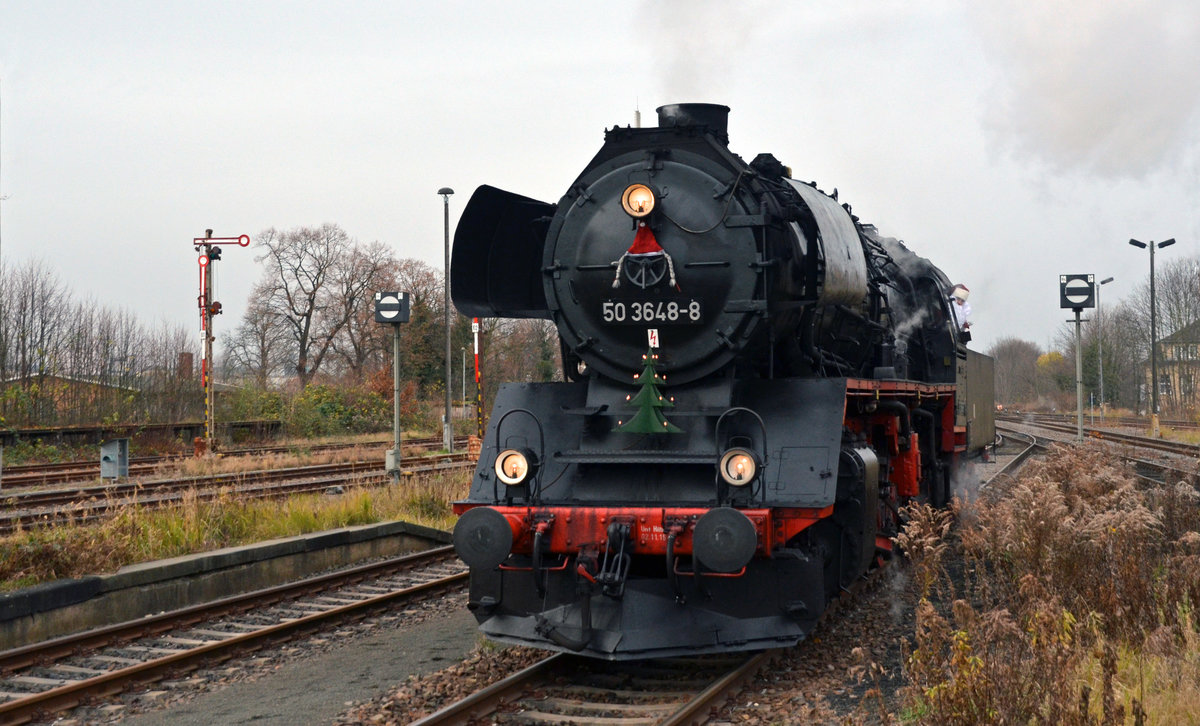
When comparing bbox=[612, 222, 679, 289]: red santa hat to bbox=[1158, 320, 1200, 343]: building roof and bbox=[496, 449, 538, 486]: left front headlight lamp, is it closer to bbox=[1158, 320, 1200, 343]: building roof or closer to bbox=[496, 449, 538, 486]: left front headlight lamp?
bbox=[496, 449, 538, 486]: left front headlight lamp

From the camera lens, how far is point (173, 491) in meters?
14.1

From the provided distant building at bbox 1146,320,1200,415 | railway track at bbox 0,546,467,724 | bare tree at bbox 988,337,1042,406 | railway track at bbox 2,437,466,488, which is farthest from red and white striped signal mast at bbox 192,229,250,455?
bare tree at bbox 988,337,1042,406

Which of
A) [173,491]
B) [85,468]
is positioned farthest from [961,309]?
[85,468]

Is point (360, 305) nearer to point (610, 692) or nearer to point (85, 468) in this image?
point (85, 468)

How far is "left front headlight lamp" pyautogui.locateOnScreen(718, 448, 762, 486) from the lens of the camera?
587cm

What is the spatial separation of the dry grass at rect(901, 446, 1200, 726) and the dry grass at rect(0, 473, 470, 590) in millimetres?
6217

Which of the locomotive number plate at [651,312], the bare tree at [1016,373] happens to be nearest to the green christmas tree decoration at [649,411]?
the locomotive number plate at [651,312]

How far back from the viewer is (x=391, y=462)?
14.9 meters

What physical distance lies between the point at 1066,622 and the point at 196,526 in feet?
24.9

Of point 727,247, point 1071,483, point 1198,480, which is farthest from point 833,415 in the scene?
point 1198,480

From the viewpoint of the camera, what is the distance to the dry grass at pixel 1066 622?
4312mm

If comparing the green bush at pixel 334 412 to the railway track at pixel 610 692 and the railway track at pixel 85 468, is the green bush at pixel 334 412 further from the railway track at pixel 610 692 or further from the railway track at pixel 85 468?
the railway track at pixel 610 692

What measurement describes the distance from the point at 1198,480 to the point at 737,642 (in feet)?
32.0

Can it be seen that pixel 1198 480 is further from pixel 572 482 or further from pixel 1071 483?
pixel 572 482
